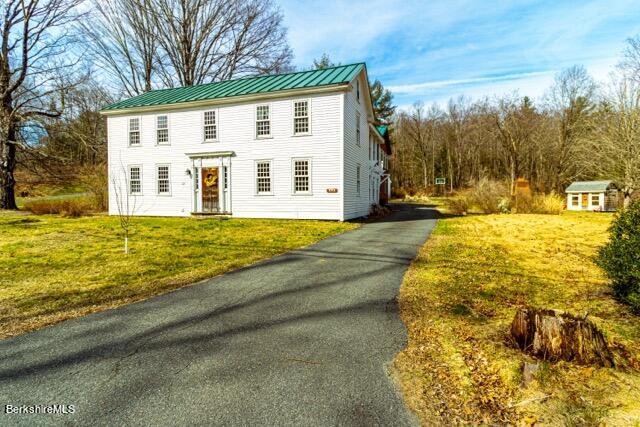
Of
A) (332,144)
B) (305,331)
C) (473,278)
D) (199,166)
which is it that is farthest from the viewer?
(199,166)

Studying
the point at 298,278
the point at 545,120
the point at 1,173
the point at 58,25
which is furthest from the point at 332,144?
the point at 545,120

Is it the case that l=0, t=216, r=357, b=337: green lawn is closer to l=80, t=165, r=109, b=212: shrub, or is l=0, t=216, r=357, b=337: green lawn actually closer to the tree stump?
the tree stump

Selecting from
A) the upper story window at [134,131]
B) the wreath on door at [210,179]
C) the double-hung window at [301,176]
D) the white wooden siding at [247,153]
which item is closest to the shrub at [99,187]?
the white wooden siding at [247,153]

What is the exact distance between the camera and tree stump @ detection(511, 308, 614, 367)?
293 cm

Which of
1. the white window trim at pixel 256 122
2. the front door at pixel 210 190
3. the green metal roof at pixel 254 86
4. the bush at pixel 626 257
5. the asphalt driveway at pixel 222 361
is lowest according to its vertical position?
the asphalt driveway at pixel 222 361

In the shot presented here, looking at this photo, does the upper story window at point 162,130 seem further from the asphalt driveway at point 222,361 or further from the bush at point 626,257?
the bush at point 626,257

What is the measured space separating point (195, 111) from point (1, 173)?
12679 millimetres

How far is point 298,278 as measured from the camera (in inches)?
245

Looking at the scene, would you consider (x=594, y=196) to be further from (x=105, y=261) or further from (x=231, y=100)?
(x=105, y=261)

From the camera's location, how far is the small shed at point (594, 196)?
73.9 feet

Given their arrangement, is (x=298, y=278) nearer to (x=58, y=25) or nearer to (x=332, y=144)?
(x=332, y=144)

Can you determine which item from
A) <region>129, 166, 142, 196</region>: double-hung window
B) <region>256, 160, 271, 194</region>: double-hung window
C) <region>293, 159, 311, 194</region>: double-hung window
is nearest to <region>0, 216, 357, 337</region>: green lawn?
<region>293, 159, 311, 194</region>: double-hung window

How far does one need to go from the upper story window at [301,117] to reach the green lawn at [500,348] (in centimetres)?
1116

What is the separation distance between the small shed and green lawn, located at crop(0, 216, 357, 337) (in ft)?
Result: 68.6
